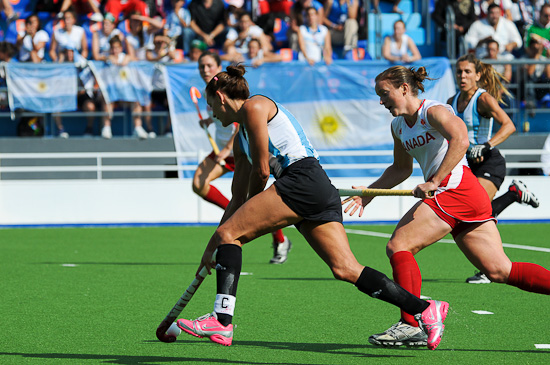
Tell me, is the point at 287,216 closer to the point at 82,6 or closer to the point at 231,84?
the point at 231,84

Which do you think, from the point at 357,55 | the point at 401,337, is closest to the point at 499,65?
the point at 357,55

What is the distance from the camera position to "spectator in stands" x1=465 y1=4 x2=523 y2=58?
1712 cm

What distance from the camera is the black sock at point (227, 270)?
178 inches

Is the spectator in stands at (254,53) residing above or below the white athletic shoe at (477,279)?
above

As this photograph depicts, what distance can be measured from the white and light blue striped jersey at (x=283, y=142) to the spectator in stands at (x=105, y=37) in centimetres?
1203

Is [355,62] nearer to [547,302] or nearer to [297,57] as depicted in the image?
[297,57]

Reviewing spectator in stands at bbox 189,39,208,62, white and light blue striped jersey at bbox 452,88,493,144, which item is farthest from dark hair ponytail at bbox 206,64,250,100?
spectator in stands at bbox 189,39,208,62

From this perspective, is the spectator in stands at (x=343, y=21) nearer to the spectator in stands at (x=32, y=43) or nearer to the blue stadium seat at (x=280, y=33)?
the blue stadium seat at (x=280, y=33)

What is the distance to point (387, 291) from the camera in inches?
181

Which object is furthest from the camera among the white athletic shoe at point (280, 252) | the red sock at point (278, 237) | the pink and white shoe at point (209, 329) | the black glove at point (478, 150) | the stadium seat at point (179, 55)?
the stadium seat at point (179, 55)

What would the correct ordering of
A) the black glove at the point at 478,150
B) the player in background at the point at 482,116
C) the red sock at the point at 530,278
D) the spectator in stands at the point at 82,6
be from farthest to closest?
1. the spectator in stands at the point at 82,6
2. the black glove at the point at 478,150
3. the player in background at the point at 482,116
4. the red sock at the point at 530,278

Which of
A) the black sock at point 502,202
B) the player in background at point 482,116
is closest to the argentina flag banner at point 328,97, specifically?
the black sock at point 502,202

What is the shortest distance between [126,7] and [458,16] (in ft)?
21.5

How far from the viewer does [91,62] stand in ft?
50.2
